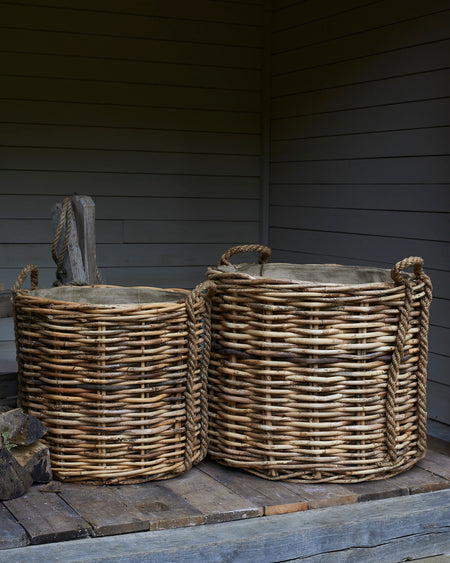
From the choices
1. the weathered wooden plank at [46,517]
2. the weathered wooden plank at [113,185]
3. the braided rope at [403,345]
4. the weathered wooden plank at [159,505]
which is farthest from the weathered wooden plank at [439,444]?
the weathered wooden plank at [113,185]

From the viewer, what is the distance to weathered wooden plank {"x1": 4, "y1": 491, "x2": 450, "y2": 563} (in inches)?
80.8

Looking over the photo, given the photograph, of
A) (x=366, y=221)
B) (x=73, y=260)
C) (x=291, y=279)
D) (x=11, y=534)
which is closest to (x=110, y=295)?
(x=73, y=260)

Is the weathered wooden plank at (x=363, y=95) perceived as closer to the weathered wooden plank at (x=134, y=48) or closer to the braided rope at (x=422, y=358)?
the weathered wooden plank at (x=134, y=48)

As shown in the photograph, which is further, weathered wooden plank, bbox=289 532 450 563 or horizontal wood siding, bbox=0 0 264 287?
horizontal wood siding, bbox=0 0 264 287

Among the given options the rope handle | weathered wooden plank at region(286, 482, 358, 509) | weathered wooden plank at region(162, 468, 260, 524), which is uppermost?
the rope handle

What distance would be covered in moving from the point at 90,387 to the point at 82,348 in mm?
118

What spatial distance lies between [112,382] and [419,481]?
101cm

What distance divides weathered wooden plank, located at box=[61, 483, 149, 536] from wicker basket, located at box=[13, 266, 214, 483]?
0.05 meters

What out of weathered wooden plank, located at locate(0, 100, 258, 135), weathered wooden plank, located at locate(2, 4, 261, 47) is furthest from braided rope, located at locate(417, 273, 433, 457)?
weathered wooden plank, located at locate(2, 4, 261, 47)

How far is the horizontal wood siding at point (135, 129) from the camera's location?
171 inches

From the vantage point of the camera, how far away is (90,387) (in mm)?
2320

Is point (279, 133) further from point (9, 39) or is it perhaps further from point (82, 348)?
point (82, 348)

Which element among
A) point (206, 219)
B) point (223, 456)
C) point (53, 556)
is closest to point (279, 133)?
point (206, 219)

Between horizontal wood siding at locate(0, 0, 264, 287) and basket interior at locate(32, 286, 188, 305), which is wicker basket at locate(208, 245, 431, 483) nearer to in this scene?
basket interior at locate(32, 286, 188, 305)
